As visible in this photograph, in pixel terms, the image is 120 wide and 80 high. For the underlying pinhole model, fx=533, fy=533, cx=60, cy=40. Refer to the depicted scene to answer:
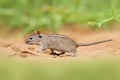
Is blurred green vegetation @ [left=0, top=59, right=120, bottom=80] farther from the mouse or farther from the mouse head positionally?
the mouse head

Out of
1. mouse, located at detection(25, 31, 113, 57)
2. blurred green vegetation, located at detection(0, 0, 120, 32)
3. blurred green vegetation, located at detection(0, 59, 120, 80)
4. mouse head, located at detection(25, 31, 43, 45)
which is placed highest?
blurred green vegetation, located at detection(0, 0, 120, 32)

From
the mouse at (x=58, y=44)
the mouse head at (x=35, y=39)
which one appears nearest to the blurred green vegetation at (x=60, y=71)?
the mouse at (x=58, y=44)

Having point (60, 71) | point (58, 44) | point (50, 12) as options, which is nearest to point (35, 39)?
point (58, 44)

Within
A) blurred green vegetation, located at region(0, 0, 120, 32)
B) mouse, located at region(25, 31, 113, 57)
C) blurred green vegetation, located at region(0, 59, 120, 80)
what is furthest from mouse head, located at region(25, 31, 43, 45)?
blurred green vegetation, located at region(0, 0, 120, 32)

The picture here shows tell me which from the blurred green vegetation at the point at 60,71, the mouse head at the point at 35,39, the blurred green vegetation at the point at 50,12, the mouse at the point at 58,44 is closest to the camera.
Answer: the blurred green vegetation at the point at 60,71

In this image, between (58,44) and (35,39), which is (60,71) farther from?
(35,39)

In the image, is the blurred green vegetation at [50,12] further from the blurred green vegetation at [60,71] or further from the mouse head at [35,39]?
the blurred green vegetation at [60,71]

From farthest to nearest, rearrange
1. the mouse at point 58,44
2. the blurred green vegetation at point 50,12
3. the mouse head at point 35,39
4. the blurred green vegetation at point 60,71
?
the blurred green vegetation at point 50,12 < the mouse head at point 35,39 < the mouse at point 58,44 < the blurred green vegetation at point 60,71
